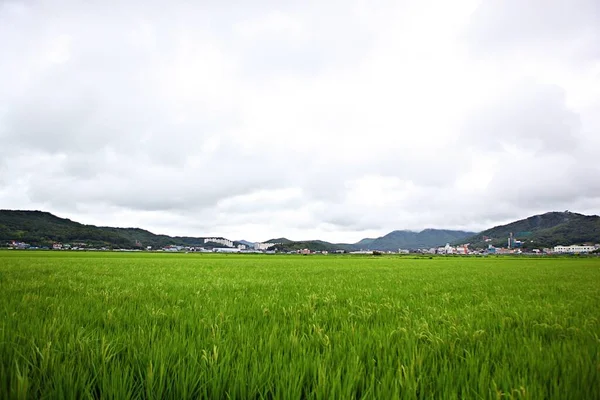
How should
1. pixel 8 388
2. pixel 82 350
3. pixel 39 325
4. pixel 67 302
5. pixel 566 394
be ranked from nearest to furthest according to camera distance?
1. pixel 8 388
2. pixel 566 394
3. pixel 82 350
4. pixel 39 325
5. pixel 67 302

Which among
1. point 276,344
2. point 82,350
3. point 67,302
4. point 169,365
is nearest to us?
point 169,365

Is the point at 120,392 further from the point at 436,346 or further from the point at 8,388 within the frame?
the point at 436,346

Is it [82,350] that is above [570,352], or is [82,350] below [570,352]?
above

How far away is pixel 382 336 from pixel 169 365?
8.76ft

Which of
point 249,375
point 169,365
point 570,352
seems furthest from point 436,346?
point 169,365

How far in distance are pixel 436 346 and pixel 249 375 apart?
2392 mm

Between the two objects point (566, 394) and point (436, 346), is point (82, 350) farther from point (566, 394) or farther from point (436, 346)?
point (566, 394)

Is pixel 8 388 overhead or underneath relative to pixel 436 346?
overhead

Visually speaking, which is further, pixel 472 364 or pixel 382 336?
pixel 382 336

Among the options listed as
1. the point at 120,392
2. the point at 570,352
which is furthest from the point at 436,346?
the point at 120,392

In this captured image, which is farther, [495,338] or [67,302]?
[67,302]

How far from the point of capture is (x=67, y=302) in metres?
5.87

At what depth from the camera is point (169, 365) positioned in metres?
2.44

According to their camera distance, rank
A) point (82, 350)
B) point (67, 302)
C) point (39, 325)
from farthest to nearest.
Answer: point (67, 302)
point (39, 325)
point (82, 350)
